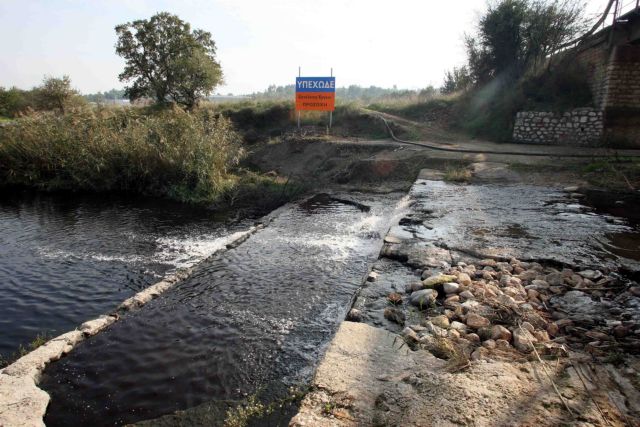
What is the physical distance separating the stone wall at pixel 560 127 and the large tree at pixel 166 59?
21.4m

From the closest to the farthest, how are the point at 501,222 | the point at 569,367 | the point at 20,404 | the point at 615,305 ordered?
the point at 569,367 → the point at 20,404 → the point at 615,305 → the point at 501,222

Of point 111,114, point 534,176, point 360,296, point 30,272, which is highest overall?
point 111,114

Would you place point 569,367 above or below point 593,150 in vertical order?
below

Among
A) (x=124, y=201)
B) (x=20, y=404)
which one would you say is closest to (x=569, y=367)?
(x=20, y=404)

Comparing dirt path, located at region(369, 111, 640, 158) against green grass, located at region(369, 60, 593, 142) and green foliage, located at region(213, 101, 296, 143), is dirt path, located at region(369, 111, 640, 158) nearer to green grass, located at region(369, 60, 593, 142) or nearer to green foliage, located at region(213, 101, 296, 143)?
green grass, located at region(369, 60, 593, 142)

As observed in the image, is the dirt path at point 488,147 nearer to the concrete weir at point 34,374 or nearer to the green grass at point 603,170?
the green grass at point 603,170

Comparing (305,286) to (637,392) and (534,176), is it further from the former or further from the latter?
(534,176)

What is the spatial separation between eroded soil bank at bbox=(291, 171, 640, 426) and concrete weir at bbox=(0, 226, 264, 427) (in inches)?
99.2

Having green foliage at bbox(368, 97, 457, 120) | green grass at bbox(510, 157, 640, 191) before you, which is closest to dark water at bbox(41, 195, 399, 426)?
green grass at bbox(510, 157, 640, 191)

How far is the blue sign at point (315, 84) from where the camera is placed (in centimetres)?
1842

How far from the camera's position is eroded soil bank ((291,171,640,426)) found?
9.45 ft

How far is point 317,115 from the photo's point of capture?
2141cm

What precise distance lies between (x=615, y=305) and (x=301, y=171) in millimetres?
12677

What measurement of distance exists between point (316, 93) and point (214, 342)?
15.7 metres
